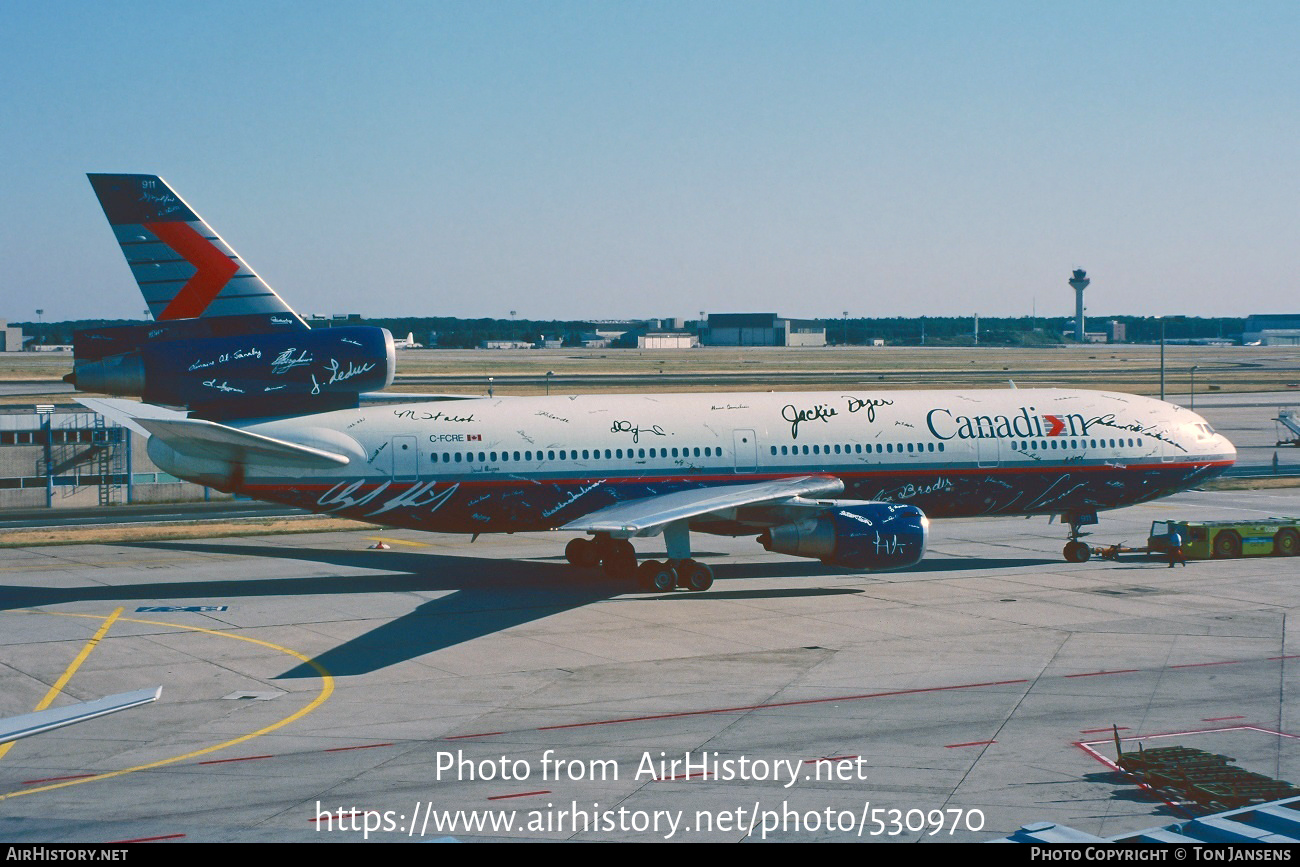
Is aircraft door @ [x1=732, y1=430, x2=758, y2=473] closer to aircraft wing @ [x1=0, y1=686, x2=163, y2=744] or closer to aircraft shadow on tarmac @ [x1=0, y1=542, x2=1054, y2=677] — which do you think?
aircraft shadow on tarmac @ [x1=0, y1=542, x2=1054, y2=677]

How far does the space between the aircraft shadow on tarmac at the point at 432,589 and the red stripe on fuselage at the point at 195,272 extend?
28.9 ft

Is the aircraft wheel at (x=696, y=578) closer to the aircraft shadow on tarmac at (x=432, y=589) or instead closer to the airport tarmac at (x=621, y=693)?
the aircraft shadow on tarmac at (x=432, y=589)

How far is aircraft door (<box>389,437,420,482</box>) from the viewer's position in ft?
131

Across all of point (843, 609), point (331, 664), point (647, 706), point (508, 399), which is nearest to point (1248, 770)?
point (647, 706)

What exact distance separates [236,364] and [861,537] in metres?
19.5

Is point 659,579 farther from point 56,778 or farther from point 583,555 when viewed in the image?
point 56,778

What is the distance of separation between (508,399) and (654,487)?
5929 mm

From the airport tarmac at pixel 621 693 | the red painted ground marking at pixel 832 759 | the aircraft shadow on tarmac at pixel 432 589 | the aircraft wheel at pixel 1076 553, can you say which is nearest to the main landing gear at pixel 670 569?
the aircraft shadow on tarmac at pixel 432 589

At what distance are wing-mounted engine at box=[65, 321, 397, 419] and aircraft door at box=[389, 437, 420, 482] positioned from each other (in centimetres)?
190

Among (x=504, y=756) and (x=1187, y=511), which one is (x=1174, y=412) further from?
(x=504, y=756)

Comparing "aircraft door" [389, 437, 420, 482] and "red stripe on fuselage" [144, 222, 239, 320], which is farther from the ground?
"red stripe on fuselage" [144, 222, 239, 320]

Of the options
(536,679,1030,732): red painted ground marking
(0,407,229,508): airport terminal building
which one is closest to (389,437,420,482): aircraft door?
(536,679,1030,732): red painted ground marking

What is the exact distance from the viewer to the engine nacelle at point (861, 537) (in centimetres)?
3775

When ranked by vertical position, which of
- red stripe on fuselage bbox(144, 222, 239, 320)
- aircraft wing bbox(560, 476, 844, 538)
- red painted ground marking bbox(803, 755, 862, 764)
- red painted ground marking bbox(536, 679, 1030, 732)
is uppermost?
red stripe on fuselage bbox(144, 222, 239, 320)
